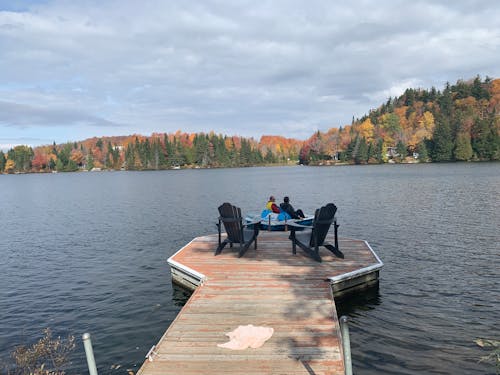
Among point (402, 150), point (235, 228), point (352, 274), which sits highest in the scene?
point (402, 150)

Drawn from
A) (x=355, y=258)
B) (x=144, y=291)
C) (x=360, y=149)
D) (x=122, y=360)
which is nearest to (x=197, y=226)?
(x=144, y=291)

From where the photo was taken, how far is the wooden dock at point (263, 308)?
5.63 metres

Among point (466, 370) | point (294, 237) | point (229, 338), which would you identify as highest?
point (294, 237)

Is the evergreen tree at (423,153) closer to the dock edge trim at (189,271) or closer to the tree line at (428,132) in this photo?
the tree line at (428,132)

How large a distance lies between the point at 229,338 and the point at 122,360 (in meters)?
2.96

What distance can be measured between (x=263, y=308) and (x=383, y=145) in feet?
465

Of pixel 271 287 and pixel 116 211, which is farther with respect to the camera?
pixel 116 211

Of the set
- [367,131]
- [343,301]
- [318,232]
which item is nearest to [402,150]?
[367,131]

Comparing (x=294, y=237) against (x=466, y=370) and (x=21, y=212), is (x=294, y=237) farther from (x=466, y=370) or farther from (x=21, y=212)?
(x=21, y=212)

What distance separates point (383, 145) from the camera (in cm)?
13875

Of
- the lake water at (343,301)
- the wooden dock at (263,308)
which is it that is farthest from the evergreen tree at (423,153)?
the wooden dock at (263,308)

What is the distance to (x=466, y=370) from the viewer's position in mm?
7051

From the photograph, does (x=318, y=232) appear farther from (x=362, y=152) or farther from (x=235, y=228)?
(x=362, y=152)

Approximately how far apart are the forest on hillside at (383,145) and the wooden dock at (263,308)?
120942 millimetres
